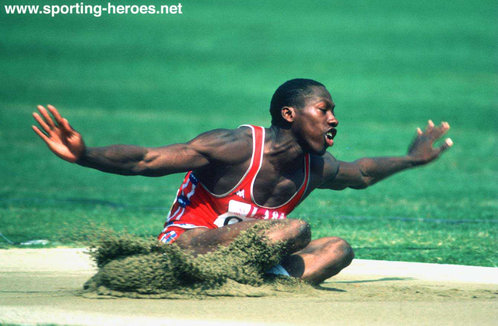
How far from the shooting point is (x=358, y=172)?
6145 mm

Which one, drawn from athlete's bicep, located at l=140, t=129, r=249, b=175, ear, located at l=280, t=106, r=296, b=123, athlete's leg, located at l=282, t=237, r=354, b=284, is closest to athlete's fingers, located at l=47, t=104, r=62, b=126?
athlete's bicep, located at l=140, t=129, r=249, b=175

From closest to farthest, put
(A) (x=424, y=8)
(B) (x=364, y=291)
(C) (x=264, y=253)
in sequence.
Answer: (C) (x=264, y=253), (B) (x=364, y=291), (A) (x=424, y=8)

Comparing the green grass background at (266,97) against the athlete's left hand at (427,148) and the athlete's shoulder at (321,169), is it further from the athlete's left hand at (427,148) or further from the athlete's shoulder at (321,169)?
the athlete's shoulder at (321,169)

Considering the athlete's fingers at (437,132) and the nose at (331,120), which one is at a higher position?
the athlete's fingers at (437,132)

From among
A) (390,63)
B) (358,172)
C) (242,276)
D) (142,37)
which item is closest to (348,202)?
(358,172)

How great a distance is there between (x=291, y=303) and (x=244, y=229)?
1.87 ft

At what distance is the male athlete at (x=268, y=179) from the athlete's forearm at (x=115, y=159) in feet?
0.77

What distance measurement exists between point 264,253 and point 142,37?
3567 cm

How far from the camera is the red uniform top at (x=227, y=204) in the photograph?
18.0ft

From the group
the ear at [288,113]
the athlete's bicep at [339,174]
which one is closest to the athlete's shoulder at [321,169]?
the athlete's bicep at [339,174]

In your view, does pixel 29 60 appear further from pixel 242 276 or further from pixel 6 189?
pixel 242 276

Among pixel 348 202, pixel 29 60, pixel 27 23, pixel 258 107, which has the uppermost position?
pixel 27 23

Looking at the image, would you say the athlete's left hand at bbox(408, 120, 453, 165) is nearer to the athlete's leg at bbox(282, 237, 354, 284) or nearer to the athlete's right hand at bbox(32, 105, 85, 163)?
the athlete's leg at bbox(282, 237, 354, 284)

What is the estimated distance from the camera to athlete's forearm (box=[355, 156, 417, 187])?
20.4 ft
